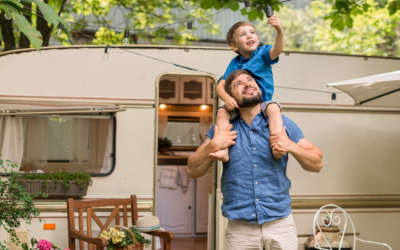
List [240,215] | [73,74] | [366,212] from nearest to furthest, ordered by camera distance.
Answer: [240,215]
[73,74]
[366,212]

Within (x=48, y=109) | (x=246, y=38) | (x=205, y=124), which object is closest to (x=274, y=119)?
(x=246, y=38)

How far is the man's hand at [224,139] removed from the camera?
8.04ft

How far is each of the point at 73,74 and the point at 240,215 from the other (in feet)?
11.6

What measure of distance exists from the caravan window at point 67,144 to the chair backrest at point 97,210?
426 mm

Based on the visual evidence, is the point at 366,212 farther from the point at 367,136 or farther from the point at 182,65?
the point at 182,65

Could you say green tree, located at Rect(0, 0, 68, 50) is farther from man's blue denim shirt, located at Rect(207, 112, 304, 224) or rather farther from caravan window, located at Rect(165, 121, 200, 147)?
caravan window, located at Rect(165, 121, 200, 147)

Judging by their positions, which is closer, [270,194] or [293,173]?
[270,194]

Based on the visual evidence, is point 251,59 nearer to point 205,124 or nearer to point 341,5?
point 341,5

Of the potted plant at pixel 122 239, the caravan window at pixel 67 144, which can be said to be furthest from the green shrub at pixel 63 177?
the potted plant at pixel 122 239

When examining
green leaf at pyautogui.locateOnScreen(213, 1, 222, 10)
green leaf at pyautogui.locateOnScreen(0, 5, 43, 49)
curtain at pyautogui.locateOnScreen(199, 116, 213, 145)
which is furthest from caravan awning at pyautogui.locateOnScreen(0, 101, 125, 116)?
curtain at pyautogui.locateOnScreen(199, 116, 213, 145)

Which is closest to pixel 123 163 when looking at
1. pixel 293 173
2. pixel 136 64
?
pixel 136 64

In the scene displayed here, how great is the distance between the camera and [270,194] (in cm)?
246

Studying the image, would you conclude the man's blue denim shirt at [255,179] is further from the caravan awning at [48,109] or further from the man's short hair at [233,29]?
the caravan awning at [48,109]

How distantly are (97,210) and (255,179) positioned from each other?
3.23 m
